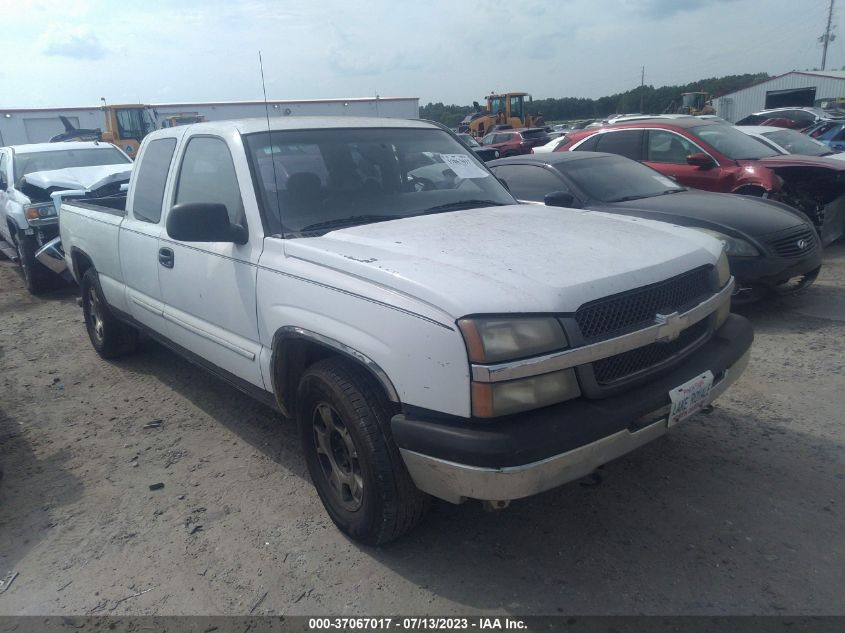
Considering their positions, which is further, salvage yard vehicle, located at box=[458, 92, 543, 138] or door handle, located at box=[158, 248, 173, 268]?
salvage yard vehicle, located at box=[458, 92, 543, 138]

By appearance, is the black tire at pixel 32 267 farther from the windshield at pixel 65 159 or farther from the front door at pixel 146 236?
the front door at pixel 146 236

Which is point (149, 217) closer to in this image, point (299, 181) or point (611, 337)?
point (299, 181)

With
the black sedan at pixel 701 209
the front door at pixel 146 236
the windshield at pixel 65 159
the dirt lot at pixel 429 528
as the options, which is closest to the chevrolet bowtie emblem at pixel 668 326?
the dirt lot at pixel 429 528

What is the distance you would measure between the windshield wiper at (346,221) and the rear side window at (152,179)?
1461 mm

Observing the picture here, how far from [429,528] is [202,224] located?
1794 mm

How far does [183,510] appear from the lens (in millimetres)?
3279

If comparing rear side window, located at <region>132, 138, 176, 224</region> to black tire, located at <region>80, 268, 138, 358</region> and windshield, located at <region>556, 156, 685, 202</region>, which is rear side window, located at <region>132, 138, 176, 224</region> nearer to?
black tire, located at <region>80, 268, 138, 358</region>

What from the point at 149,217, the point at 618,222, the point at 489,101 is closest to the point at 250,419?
the point at 149,217

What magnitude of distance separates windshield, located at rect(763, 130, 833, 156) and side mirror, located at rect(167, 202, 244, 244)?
9276 millimetres

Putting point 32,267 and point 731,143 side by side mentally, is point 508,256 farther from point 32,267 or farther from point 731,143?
point 32,267

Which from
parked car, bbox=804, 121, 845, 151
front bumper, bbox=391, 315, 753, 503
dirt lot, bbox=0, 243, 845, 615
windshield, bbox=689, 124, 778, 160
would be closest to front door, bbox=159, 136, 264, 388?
dirt lot, bbox=0, 243, 845, 615

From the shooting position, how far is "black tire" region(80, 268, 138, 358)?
206 inches

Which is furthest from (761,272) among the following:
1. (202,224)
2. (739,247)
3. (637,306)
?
(202,224)

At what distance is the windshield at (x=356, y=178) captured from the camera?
10.6ft
